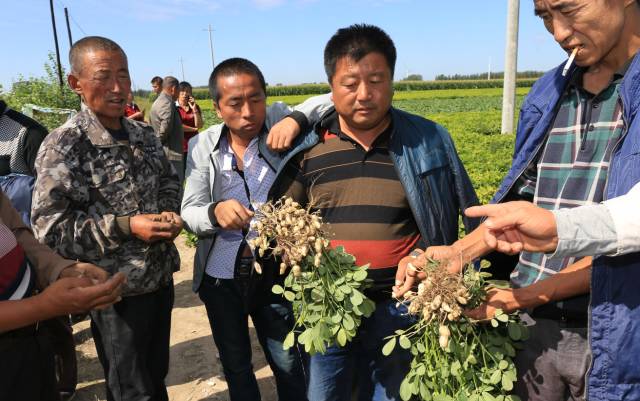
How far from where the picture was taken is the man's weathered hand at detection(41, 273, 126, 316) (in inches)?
63.7

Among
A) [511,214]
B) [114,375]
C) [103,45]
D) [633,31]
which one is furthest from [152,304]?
[633,31]

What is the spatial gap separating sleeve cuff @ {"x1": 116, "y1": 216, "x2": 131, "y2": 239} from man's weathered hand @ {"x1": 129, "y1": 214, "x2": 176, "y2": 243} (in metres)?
0.02

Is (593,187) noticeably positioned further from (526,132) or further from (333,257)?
(333,257)

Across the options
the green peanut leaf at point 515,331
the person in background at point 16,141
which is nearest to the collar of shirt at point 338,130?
the green peanut leaf at point 515,331

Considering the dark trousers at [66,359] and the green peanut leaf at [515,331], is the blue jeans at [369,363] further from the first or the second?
the dark trousers at [66,359]

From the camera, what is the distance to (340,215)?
2.14m

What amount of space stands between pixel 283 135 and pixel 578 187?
1.31m

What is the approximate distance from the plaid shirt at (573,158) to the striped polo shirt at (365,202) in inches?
21.6

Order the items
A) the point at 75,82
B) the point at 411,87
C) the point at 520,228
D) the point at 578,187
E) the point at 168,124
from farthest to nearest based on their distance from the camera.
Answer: the point at 411,87
the point at 168,124
the point at 75,82
the point at 578,187
the point at 520,228

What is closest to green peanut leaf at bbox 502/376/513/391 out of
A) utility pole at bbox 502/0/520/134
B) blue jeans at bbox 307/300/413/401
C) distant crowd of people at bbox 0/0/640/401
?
distant crowd of people at bbox 0/0/640/401

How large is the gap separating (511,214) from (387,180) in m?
0.95

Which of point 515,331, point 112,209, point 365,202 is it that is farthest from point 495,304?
point 112,209

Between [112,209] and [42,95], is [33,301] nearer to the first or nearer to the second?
[112,209]

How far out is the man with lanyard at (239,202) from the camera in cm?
243
